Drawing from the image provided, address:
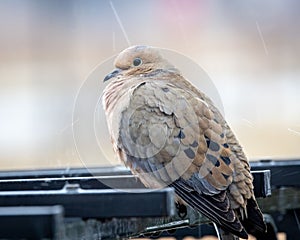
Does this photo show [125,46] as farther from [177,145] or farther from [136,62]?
[177,145]

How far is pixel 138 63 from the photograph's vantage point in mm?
2992

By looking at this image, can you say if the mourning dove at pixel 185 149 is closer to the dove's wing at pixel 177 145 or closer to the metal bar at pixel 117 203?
the dove's wing at pixel 177 145

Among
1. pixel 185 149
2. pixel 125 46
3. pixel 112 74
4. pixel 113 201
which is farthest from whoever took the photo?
pixel 125 46

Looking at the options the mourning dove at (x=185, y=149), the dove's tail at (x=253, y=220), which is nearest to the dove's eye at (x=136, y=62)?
the mourning dove at (x=185, y=149)

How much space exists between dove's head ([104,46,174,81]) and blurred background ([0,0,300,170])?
17.5 ft

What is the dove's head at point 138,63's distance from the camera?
2.97 m

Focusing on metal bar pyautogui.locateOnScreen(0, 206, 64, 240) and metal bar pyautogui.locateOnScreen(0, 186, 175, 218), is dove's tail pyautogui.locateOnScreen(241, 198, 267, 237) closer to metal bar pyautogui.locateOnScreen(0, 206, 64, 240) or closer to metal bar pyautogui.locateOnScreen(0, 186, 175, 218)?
metal bar pyautogui.locateOnScreen(0, 186, 175, 218)

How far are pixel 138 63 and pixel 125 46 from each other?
6.19m

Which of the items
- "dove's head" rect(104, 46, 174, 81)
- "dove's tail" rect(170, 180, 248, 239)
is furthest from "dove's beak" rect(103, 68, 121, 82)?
"dove's tail" rect(170, 180, 248, 239)

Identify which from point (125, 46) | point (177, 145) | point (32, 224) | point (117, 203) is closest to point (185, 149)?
point (177, 145)

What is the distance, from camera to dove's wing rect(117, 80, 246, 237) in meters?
2.48

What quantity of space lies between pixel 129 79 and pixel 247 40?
723 cm

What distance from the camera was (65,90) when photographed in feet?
33.0

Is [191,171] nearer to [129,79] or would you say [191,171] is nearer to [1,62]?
[129,79]
